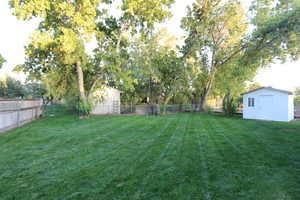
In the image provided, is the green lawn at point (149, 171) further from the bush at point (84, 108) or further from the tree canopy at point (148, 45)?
the bush at point (84, 108)

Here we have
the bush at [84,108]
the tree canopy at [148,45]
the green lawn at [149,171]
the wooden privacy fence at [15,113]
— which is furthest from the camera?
the bush at [84,108]

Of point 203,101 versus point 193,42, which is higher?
point 193,42

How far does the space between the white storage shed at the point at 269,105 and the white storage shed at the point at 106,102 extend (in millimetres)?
11914

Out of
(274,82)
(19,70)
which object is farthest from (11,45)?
(274,82)

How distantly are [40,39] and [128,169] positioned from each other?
966 centimetres

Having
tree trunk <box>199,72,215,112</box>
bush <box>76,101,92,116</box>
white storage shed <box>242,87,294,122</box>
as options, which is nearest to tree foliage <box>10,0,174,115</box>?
bush <box>76,101,92,116</box>

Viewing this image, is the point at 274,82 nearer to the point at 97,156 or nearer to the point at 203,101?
the point at 203,101

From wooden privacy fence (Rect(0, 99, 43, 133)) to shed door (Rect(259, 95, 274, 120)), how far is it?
50.8 feet

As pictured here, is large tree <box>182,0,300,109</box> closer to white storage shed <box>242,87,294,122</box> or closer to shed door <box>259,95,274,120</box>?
white storage shed <box>242,87,294,122</box>

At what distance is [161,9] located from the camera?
12.0 m

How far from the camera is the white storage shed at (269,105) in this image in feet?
36.3

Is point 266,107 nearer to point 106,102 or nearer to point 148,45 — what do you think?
point 148,45

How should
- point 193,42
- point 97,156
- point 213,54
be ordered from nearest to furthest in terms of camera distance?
point 97,156 → point 193,42 → point 213,54

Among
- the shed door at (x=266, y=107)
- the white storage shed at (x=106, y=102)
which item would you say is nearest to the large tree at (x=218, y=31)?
the shed door at (x=266, y=107)
